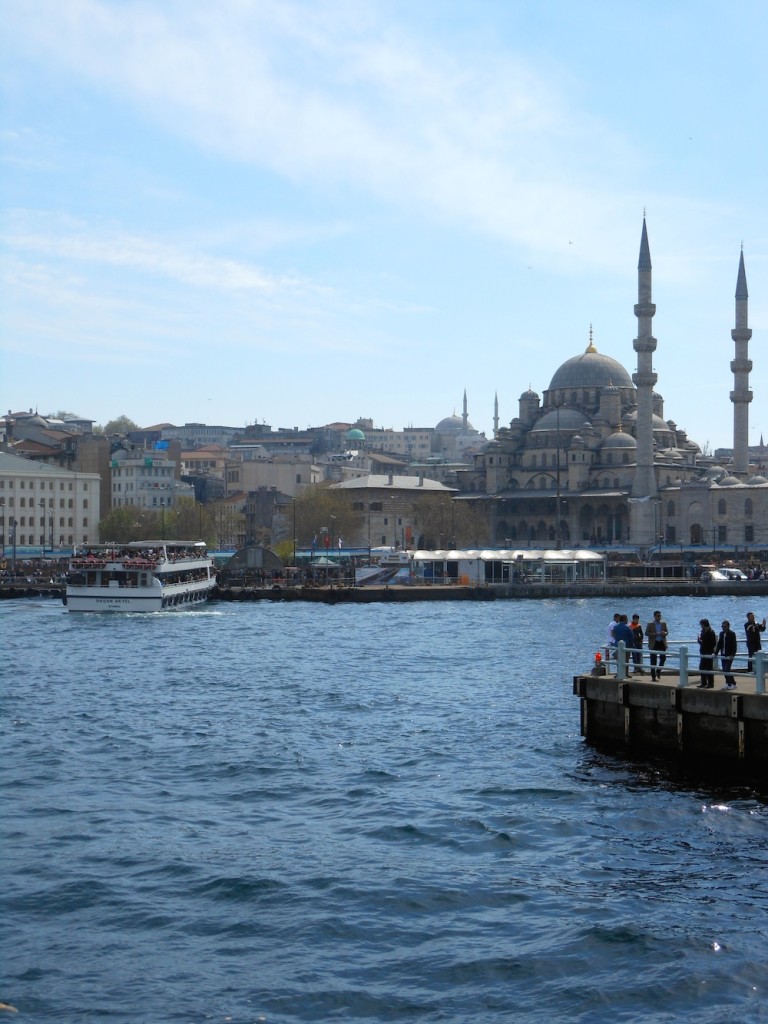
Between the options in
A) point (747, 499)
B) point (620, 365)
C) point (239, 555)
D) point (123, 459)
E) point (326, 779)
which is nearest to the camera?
point (326, 779)

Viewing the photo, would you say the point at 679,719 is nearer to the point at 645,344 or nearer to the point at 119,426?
the point at 645,344

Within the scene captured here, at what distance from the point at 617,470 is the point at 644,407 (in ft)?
46.4

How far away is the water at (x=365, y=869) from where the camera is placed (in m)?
11.7

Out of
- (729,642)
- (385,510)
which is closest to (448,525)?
(385,510)

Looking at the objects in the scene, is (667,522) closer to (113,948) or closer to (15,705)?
(15,705)

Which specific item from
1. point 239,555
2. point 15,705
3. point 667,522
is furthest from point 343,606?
point 667,522

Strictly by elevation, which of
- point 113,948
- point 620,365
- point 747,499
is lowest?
point 113,948

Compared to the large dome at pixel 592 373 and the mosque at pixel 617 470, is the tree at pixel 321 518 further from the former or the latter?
the large dome at pixel 592 373

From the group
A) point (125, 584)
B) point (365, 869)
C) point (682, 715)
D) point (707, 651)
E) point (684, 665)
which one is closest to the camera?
point (365, 869)

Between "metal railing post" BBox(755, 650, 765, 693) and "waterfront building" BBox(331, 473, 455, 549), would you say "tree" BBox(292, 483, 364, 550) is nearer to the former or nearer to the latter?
"waterfront building" BBox(331, 473, 455, 549)

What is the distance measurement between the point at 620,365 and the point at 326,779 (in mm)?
109169

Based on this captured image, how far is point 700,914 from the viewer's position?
13234mm

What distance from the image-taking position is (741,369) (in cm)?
10250

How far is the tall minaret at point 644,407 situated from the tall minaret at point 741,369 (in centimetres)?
683
